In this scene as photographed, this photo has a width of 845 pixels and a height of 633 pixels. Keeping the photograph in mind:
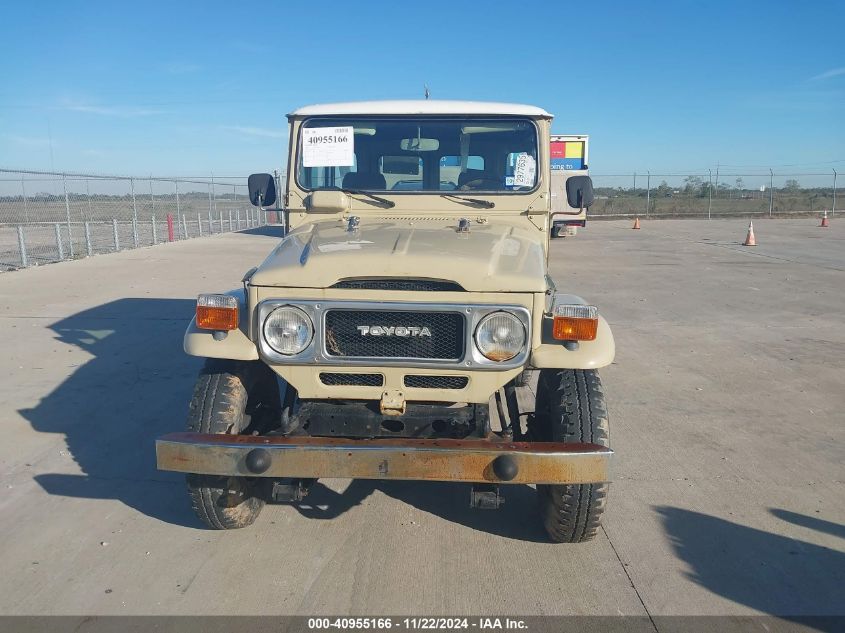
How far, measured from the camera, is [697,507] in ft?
13.2

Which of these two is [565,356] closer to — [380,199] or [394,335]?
[394,335]

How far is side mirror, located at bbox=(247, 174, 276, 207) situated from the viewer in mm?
4724

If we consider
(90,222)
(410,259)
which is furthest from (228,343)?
(90,222)

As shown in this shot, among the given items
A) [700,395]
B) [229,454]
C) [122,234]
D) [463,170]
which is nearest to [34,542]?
[229,454]

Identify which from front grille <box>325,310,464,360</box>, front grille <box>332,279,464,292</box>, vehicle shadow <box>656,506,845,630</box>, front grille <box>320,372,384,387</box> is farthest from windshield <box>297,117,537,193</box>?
vehicle shadow <box>656,506,845,630</box>

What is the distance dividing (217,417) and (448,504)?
1.45 m

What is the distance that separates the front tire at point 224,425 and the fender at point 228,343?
193 millimetres

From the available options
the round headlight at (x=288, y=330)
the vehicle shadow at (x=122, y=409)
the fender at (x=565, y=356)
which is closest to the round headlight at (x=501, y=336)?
the fender at (x=565, y=356)

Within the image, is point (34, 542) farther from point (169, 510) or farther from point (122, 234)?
point (122, 234)

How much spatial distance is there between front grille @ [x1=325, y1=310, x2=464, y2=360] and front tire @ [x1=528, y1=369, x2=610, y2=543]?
0.63 metres

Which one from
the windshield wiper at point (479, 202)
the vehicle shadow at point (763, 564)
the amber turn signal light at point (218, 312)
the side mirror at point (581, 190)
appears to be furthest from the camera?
the side mirror at point (581, 190)

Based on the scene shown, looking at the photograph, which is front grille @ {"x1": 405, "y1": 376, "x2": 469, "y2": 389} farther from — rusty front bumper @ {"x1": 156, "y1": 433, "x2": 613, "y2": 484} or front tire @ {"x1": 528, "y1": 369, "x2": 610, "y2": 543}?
front tire @ {"x1": 528, "y1": 369, "x2": 610, "y2": 543}

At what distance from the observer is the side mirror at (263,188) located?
15.5 feet

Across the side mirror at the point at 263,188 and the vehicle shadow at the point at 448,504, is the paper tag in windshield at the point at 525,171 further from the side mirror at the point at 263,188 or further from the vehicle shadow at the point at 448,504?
the vehicle shadow at the point at 448,504
